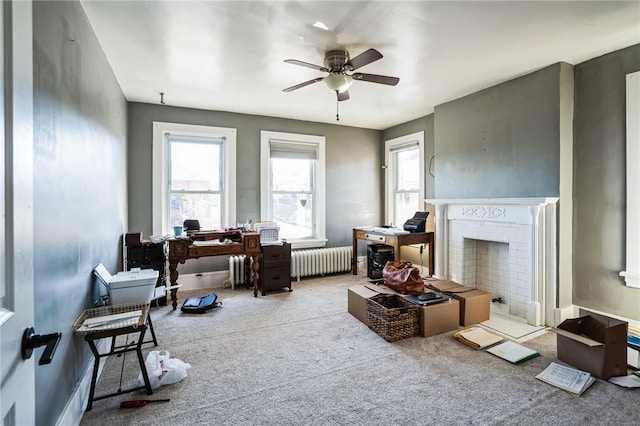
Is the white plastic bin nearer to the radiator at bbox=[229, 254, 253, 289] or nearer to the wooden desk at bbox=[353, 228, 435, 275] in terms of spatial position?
the radiator at bbox=[229, 254, 253, 289]

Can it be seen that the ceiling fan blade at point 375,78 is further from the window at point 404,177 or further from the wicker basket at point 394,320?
the window at point 404,177

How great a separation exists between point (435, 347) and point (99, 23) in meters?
3.56

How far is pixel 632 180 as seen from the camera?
101 inches

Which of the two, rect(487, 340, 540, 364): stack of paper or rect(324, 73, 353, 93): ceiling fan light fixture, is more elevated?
rect(324, 73, 353, 93): ceiling fan light fixture

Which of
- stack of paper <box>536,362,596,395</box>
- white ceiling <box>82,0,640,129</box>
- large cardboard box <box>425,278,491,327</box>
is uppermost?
white ceiling <box>82,0,640,129</box>

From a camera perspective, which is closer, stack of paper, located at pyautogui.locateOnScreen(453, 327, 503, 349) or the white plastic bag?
the white plastic bag

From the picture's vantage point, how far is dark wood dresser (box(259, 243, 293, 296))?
3.97 m

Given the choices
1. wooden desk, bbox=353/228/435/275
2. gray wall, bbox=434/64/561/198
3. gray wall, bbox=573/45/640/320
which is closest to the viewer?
gray wall, bbox=573/45/640/320

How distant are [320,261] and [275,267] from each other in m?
0.90

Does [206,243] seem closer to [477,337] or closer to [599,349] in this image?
[477,337]

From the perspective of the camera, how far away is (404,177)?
5.18 metres

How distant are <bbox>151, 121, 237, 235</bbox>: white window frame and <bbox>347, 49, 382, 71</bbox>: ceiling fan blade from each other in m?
2.42

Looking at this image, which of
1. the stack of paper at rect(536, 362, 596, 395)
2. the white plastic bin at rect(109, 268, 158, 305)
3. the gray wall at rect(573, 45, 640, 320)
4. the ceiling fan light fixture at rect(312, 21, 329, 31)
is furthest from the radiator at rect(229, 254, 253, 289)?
the gray wall at rect(573, 45, 640, 320)

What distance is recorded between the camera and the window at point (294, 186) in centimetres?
463
